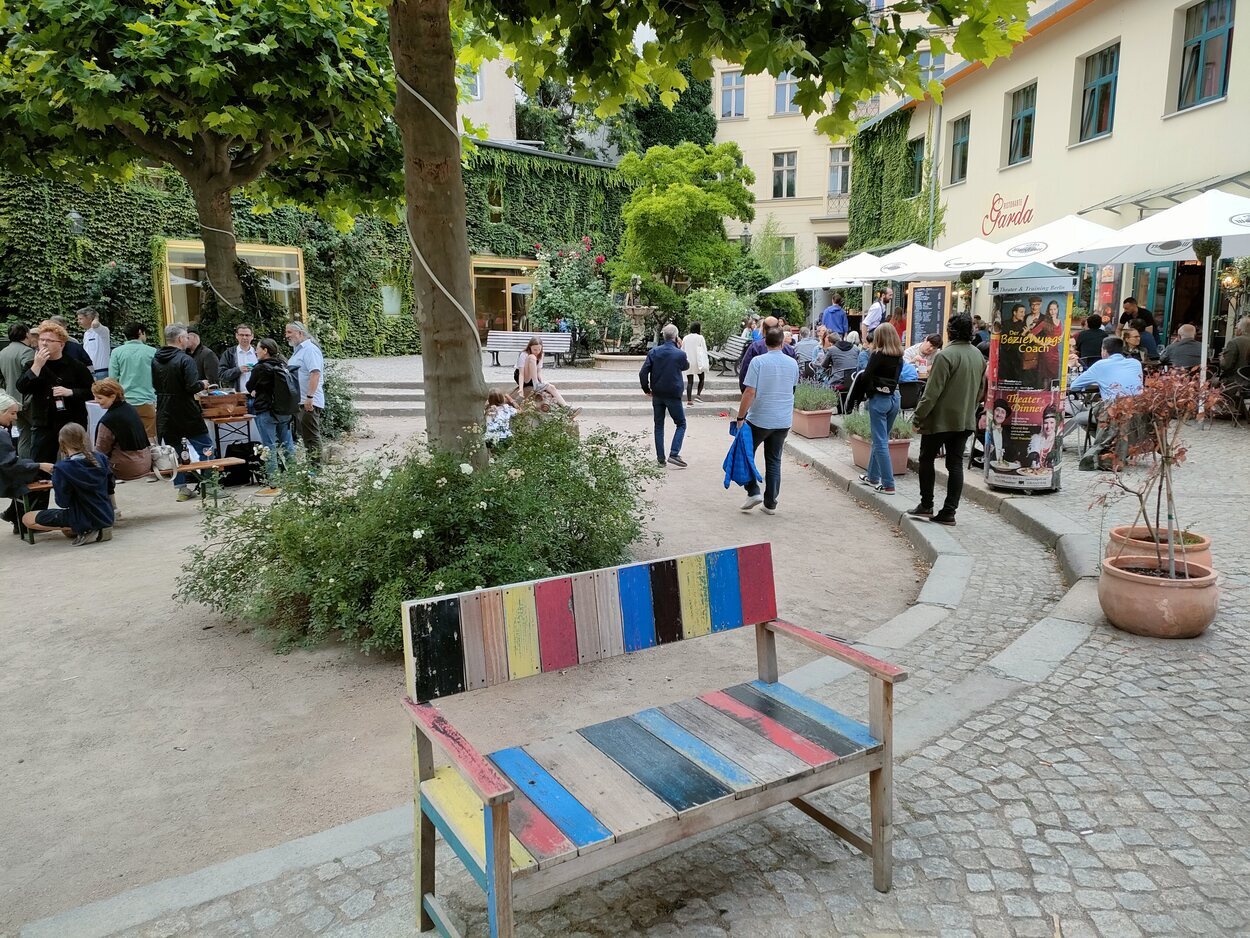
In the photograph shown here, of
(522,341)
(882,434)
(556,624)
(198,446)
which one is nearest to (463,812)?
(556,624)

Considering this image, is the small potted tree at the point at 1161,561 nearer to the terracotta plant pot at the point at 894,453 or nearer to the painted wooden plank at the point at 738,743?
the painted wooden plank at the point at 738,743

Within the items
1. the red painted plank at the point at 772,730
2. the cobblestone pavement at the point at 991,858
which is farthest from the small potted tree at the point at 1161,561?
the red painted plank at the point at 772,730

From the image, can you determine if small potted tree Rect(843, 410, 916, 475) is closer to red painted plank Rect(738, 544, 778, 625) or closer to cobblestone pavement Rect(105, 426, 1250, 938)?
cobblestone pavement Rect(105, 426, 1250, 938)

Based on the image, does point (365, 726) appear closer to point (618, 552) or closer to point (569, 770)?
point (569, 770)

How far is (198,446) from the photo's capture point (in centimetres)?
A: 952

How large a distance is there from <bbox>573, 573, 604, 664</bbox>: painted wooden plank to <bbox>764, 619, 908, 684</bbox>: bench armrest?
2.21 ft

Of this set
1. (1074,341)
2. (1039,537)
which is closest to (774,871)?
(1039,537)

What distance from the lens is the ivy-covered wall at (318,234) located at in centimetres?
1773

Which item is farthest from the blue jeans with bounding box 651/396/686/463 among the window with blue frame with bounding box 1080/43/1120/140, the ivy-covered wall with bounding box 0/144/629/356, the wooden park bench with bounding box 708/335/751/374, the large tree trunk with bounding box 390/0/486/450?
the window with blue frame with bounding box 1080/43/1120/140

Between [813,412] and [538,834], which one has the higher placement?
[813,412]

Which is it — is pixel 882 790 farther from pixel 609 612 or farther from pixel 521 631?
pixel 521 631

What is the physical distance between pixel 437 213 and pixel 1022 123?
1796 cm

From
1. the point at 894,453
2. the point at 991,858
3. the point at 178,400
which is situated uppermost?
the point at 178,400

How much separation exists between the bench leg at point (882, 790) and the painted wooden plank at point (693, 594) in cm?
60
